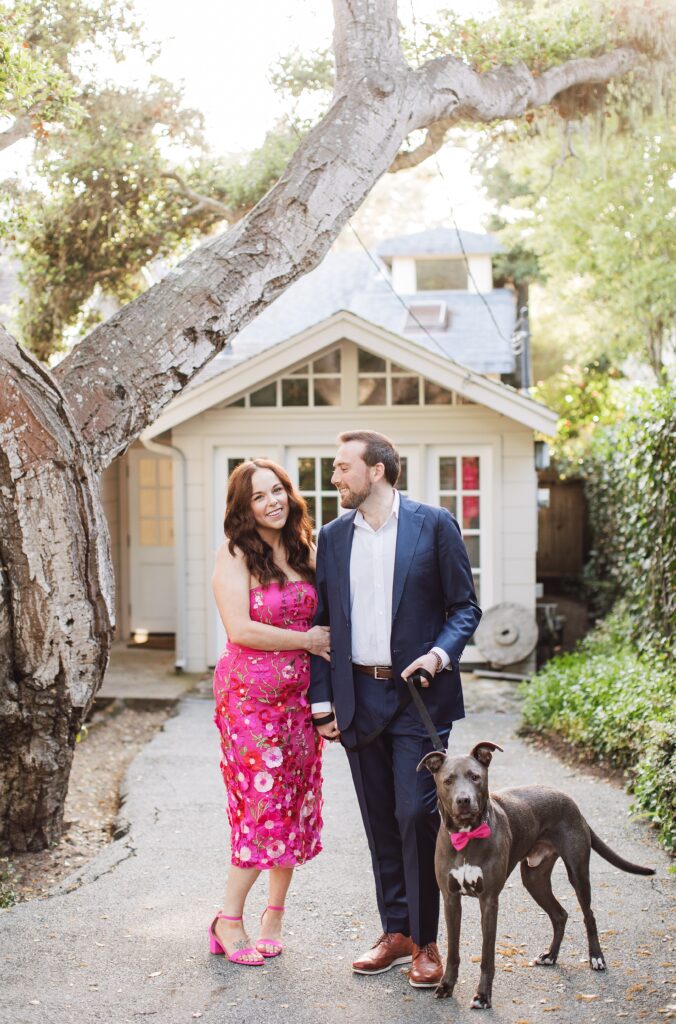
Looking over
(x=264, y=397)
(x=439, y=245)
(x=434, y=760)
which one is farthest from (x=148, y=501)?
(x=434, y=760)

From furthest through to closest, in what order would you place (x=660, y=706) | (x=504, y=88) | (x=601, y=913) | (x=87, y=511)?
1. (x=504, y=88)
2. (x=660, y=706)
3. (x=87, y=511)
4. (x=601, y=913)

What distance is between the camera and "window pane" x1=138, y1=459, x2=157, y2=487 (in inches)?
572

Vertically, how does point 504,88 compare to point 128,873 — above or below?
above

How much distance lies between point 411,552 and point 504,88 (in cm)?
569

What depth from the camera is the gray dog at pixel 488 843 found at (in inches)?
152

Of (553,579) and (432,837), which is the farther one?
(553,579)

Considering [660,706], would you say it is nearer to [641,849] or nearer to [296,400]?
[641,849]

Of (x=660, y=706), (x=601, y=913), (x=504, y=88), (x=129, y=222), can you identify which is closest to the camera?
(x=601, y=913)

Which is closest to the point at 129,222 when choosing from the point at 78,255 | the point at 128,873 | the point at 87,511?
the point at 78,255

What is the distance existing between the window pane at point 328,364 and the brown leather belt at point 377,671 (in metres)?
8.11

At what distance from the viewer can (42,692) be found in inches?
215

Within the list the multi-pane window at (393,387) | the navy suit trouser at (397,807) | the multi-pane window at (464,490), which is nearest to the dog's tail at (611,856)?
the navy suit trouser at (397,807)

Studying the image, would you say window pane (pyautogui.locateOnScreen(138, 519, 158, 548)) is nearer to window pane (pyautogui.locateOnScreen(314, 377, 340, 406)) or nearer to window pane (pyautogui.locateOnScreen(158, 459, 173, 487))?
window pane (pyautogui.locateOnScreen(158, 459, 173, 487))

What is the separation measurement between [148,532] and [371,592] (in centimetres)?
1063
